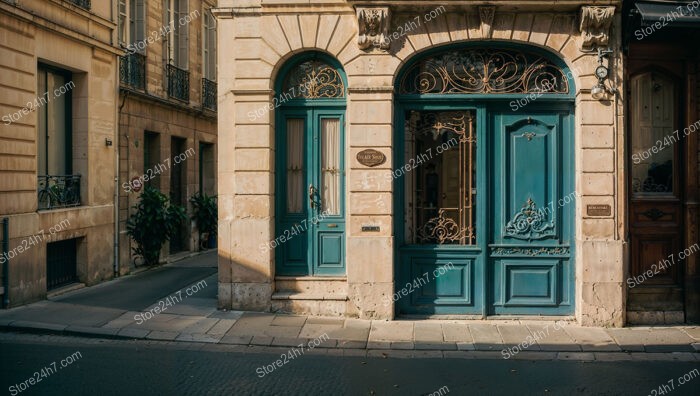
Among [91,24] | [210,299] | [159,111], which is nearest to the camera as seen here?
[210,299]

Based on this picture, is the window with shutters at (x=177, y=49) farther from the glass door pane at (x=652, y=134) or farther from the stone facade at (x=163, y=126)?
the glass door pane at (x=652, y=134)

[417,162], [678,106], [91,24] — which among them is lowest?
[417,162]

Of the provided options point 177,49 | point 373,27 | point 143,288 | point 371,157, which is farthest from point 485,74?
point 177,49

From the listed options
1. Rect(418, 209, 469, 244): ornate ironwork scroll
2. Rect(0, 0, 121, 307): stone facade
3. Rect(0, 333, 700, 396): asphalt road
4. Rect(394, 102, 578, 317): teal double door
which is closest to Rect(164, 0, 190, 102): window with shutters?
Rect(0, 0, 121, 307): stone facade

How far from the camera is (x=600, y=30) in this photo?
389 inches

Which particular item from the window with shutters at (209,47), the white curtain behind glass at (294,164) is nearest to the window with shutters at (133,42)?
the window with shutters at (209,47)

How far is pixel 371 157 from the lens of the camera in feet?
33.2

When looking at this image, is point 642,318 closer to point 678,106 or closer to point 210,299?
point 678,106

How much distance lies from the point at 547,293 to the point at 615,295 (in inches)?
36.8

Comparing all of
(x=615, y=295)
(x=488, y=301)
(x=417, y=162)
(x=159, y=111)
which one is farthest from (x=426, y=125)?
(x=159, y=111)

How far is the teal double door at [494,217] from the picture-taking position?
33.7ft

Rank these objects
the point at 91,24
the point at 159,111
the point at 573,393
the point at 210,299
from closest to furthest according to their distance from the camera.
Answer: the point at 573,393
the point at 210,299
the point at 91,24
the point at 159,111

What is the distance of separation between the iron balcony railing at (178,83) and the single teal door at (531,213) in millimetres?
10816

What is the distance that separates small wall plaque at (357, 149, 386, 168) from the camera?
1010 centimetres
